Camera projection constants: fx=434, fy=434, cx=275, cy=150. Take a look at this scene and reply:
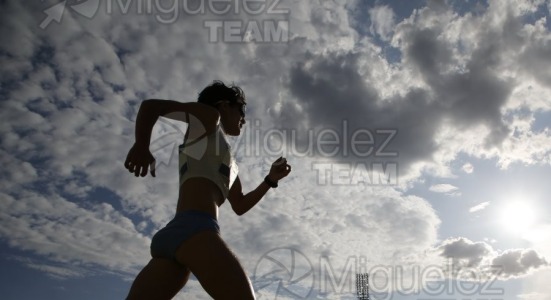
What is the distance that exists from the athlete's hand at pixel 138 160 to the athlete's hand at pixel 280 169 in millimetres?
1807

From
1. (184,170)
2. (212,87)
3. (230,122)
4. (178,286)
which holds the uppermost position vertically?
(212,87)

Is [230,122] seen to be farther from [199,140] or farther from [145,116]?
[145,116]

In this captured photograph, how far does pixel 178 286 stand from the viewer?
321 cm

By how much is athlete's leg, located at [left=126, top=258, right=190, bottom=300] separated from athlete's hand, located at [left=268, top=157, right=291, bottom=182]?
1599 millimetres

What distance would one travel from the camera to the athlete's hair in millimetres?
3912

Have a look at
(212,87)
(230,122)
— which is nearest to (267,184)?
(230,122)

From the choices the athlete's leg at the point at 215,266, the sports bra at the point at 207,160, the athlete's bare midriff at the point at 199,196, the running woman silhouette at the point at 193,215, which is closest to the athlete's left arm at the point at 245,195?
the running woman silhouette at the point at 193,215

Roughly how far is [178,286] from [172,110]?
1301mm

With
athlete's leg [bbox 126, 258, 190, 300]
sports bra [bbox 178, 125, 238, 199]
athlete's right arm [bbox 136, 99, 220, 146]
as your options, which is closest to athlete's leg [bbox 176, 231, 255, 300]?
athlete's leg [bbox 126, 258, 190, 300]

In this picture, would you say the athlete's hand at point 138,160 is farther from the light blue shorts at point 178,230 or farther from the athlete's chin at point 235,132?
the athlete's chin at point 235,132

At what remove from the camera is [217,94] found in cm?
392

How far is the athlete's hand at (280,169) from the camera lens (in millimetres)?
4523

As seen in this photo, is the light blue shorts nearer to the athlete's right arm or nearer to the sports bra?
the sports bra

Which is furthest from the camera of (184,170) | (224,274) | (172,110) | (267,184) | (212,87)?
(267,184)
